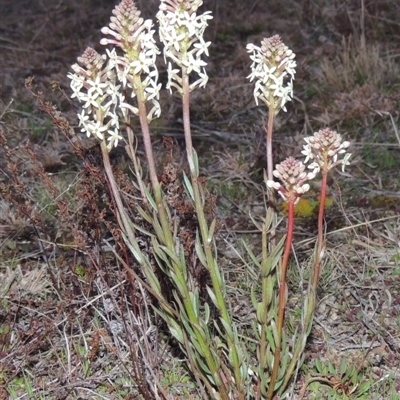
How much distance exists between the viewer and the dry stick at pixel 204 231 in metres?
1.99

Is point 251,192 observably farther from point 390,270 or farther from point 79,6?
point 79,6

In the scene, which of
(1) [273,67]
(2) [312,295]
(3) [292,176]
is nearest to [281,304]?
(2) [312,295]

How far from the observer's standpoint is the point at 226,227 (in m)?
3.41

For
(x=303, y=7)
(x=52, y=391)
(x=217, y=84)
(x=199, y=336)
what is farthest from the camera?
(x=303, y=7)

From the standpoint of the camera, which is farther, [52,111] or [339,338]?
[339,338]

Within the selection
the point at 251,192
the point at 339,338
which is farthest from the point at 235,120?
the point at 339,338

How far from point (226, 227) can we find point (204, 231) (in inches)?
50.7

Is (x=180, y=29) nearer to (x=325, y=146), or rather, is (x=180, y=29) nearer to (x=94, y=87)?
(x=94, y=87)

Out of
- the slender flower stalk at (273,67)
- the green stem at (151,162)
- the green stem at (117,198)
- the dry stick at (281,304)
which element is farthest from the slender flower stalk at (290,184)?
the green stem at (117,198)

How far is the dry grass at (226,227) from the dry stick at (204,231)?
0.27m

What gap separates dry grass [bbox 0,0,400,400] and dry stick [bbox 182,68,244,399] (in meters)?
0.27

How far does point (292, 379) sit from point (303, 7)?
502 cm

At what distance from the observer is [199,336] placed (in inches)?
87.1

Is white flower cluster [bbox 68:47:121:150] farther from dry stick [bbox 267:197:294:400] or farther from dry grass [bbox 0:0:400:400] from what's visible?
dry stick [bbox 267:197:294:400]
